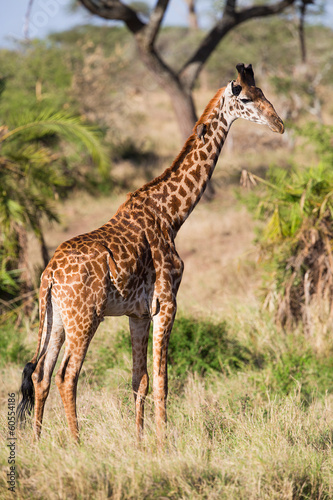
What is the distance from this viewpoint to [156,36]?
15.1 meters

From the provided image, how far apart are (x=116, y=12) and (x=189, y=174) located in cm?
1076

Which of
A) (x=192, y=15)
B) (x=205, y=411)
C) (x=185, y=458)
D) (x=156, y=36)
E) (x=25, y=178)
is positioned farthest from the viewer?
(x=192, y=15)

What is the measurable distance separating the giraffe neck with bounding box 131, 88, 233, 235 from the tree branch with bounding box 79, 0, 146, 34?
1017 centimetres

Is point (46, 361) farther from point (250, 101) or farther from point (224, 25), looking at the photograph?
point (224, 25)

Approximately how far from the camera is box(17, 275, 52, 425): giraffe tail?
4484mm

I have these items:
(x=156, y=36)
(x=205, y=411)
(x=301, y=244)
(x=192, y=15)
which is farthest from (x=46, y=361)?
(x=192, y=15)

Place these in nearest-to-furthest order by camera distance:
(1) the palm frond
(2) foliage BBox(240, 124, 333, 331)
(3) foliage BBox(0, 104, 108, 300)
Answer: (2) foliage BBox(240, 124, 333, 331) → (3) foliage BBox(0, 104, 108, 300) → (1) the palm frond

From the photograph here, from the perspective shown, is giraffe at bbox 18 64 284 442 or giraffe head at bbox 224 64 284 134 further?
giraffe head at bbox 224 64 284 134

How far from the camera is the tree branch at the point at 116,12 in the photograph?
46.4 ft

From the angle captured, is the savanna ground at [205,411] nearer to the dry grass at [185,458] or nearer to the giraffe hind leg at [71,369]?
the dry grass at [185,458]

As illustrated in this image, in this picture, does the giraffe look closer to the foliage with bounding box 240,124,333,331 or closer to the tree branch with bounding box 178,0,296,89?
the foliage with bounding box 240,124,333,331

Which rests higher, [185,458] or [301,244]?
[301,244]

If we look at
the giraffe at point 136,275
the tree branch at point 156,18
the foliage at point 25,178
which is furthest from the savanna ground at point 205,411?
the tree branch at point 156,18

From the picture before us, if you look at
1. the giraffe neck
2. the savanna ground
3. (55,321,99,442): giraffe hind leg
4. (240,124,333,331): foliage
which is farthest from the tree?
(55,321,99,442): giraffe hind leg
